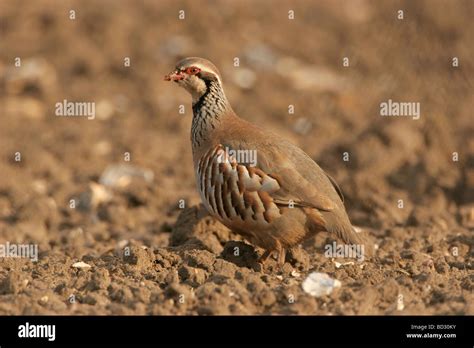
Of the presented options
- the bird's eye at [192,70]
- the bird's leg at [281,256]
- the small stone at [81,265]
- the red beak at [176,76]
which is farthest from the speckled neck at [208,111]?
the small stone at [81,265]

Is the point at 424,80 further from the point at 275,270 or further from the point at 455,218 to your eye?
the point at 275,270

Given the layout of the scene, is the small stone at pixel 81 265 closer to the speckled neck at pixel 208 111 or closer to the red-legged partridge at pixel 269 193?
the red-legged partridge at pixel 269 193

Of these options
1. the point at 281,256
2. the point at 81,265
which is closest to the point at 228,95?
the point at 281,256

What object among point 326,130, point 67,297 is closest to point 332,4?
point 326,130

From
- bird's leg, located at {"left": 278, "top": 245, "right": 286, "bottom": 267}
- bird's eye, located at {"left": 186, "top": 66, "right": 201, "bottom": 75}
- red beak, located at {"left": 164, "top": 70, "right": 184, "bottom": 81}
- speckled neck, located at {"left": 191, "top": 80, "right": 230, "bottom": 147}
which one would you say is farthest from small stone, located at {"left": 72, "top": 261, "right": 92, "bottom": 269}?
bird's eye, located at {"left": 186, "top": 66, "right": 201, "bottom": 75}

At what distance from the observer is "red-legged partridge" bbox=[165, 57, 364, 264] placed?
24.0 ft

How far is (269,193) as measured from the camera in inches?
288

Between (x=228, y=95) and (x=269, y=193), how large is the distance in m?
8.28

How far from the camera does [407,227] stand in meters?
9.37

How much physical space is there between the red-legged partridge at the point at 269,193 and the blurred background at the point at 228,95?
5.39ft

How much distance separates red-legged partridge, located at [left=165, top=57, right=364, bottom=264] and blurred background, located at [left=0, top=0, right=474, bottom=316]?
5.39 feet

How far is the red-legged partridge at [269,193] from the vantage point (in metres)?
7.30

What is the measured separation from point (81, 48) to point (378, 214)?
886 centimetres
